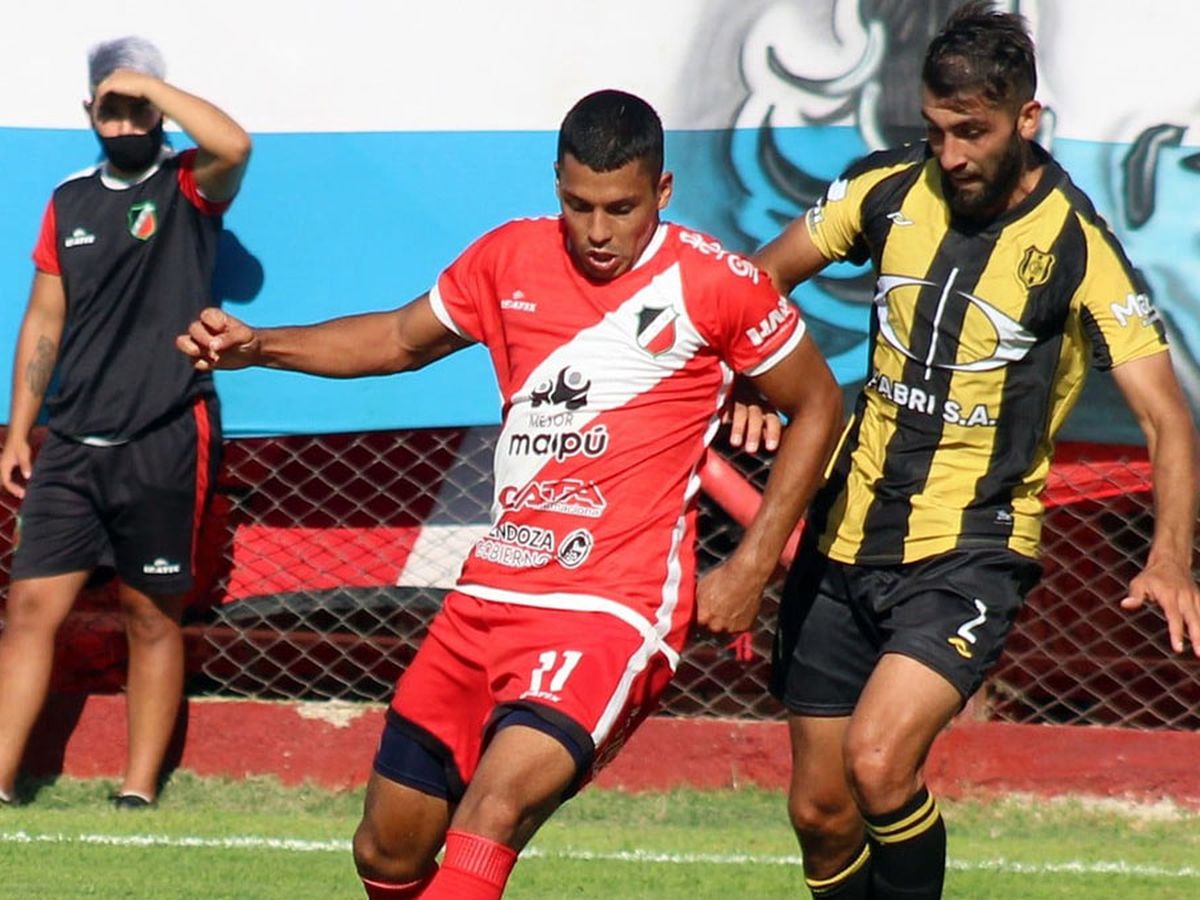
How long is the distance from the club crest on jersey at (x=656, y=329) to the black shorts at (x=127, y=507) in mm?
2564

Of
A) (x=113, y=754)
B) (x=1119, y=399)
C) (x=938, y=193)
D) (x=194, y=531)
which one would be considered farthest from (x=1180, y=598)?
(x=113, y=754)

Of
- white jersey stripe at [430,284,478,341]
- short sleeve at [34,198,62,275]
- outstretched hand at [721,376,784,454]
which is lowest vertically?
short sleeve at [34,198,62,275]

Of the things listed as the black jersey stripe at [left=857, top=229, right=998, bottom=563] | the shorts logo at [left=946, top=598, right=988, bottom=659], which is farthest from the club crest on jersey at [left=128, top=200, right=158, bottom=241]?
the shorts logo at [left=946, top=598, right=988, bottom=659]

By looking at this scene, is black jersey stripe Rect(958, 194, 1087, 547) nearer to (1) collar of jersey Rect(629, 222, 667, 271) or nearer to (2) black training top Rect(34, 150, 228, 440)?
(1) collar of jersey Rect(629, 222, 667, 271)

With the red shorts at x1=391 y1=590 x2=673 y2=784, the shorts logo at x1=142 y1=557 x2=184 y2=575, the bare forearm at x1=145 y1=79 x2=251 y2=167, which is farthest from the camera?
the shorts logo at x1=142 y1=557 x2=184 y2=575

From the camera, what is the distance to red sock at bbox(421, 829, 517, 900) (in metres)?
3.81

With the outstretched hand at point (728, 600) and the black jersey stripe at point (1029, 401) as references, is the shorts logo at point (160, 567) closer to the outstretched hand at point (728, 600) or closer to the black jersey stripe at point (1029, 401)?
the outstretched hand at point (728, 600)

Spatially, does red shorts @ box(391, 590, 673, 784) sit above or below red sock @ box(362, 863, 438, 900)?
above

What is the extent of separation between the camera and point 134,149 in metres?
6.46

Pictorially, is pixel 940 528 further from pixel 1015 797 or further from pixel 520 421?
pixel 1015 797

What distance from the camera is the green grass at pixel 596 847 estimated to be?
5703mm

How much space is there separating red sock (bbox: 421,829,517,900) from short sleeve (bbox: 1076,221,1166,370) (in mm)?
1828

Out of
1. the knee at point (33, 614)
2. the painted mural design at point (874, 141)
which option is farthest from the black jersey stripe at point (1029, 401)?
the knee at point (33, 614)

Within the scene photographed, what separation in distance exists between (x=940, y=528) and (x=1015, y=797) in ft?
7.27
